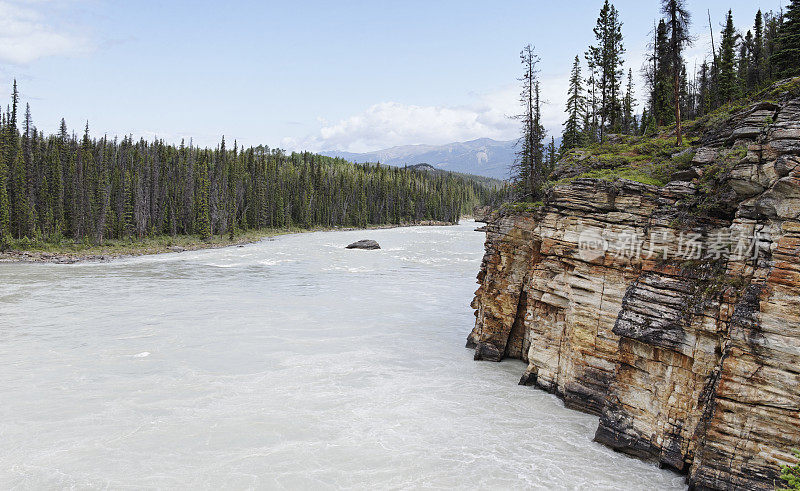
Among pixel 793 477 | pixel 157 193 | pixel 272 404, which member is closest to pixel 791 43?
pixel 793 477

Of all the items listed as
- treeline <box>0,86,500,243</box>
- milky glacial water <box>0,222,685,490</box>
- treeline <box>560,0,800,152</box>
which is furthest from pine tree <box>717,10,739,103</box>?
treeline <box>0,86,500,243</box>

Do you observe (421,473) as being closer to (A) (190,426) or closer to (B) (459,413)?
(B) (459,413)

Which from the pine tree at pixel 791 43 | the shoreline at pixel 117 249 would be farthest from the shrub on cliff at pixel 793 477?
the shoreline at pixel 117 249

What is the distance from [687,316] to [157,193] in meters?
90.5

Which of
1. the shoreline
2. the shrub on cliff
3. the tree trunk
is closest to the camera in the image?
the shrub on cliff

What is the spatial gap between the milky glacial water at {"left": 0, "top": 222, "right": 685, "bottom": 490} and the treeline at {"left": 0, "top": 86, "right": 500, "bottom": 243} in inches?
1620

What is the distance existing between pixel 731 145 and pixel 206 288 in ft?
108

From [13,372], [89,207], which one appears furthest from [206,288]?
[89,207]

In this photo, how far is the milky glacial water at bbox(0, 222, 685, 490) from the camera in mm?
11102

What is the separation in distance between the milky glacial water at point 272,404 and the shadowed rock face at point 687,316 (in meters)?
1.29

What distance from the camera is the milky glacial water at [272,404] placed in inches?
437

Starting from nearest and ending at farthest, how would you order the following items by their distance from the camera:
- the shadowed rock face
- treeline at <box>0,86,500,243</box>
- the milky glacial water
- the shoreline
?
the shadowed rock face
the milky glacial water
the shoreline
treeline at <box>0,86,500,243</box>

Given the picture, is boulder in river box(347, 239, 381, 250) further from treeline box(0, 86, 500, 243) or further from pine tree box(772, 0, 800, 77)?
pine tree box(772, 0, 800, 77)

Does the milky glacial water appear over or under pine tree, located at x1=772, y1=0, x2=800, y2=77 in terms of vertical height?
under
